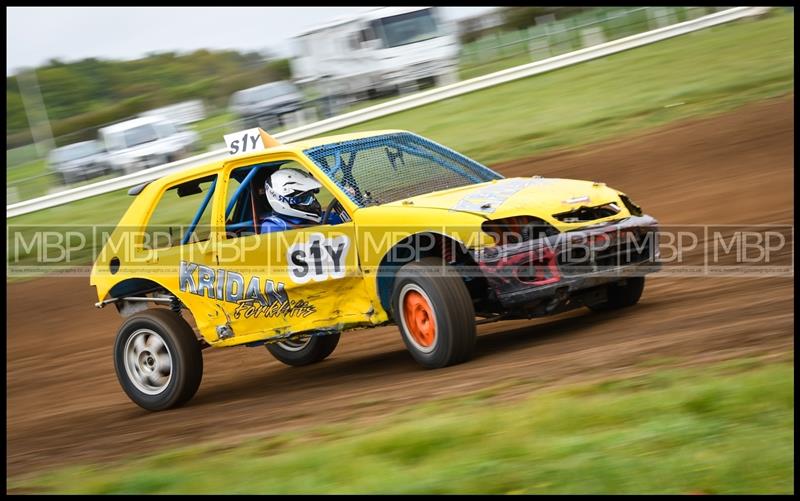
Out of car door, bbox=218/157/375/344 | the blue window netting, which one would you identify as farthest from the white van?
the blue window netting

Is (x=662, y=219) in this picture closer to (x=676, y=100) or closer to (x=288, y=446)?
(x=676, y=100)

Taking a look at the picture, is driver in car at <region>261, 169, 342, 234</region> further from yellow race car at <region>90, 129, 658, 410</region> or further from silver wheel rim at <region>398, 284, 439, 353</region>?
silver wheel rim at <region>398, 284, 439, 353</region>

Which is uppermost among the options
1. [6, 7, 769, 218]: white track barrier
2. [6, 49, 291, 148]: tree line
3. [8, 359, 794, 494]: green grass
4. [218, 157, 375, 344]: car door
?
[6, 49, 291, 148]: tree line

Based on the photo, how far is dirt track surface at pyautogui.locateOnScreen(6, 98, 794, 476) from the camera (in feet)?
19.4

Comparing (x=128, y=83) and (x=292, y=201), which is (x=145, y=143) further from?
(x=128, y=83)

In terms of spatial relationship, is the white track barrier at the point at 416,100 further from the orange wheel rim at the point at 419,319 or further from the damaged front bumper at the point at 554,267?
the damaged front bumper at the point at 554,267

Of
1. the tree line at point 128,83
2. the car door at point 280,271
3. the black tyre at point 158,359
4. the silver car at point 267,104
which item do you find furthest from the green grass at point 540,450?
the tree line at point 128,83

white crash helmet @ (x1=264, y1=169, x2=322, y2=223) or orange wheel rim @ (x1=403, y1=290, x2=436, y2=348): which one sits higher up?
white crash helmet @ (x1=264, y1=169, x2=322, y2=223)

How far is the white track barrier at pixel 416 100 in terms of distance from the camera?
67.4 feet

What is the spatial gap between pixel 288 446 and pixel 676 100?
1233 cm

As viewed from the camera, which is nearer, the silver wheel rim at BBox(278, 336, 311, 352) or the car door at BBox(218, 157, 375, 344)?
the car door at BBox(218, 157, 375, 344)

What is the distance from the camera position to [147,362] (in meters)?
7.74

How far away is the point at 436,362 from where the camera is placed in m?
6.55

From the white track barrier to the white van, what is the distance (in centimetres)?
223
